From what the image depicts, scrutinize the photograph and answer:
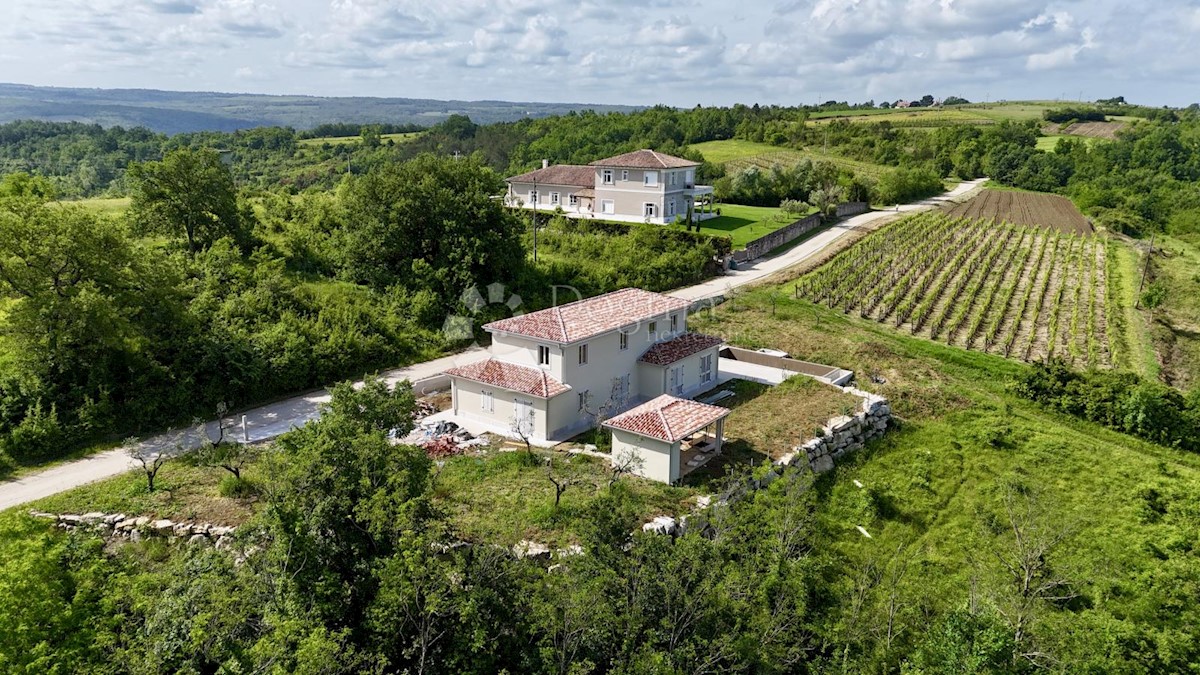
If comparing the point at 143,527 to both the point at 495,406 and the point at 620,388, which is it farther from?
the point at 620,388

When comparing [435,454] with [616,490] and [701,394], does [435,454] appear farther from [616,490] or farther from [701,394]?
[701,394]

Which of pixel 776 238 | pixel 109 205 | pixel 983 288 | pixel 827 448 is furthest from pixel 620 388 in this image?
pixel 109 205

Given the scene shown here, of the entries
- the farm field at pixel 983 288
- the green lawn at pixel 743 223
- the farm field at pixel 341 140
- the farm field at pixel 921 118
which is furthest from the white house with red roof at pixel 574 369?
the farm field at pixel 921 118

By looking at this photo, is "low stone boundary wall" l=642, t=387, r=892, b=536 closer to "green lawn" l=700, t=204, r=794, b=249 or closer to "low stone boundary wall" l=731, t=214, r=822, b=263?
"low stone boundary wall" l=731, t=214, r=822, b=263

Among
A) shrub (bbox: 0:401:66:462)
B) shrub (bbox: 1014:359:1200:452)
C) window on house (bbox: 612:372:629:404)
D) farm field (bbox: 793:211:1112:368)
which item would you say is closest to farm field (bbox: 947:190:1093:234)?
farm field (bbox: 793:211:1112:368)

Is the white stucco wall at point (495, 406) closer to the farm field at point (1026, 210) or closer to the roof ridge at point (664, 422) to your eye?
the roof ridge at point (664, 422)
